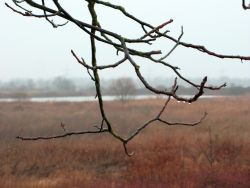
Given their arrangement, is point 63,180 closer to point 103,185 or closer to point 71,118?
point 103,185

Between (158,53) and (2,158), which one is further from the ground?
(158,53)

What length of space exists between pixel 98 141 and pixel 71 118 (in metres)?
9.06

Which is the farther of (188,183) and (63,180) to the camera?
(63,180)

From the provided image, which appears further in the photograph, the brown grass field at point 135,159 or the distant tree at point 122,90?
the distant tree at point 122,90

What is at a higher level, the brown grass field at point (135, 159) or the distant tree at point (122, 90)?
the distant tree at point (122, 90)

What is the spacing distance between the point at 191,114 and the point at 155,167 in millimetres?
14934

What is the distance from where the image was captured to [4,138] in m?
20.7

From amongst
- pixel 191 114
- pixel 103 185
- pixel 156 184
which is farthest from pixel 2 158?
pixel 191 114

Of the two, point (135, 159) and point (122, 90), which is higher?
point (122, 90)

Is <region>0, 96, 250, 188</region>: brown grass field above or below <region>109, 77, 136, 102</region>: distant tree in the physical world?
below

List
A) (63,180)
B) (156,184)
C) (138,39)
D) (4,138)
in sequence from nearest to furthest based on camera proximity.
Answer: (138,39)
(156,184)
(63,180)
(4,138)

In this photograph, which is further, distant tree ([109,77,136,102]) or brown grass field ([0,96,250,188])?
distant tree ([109,77,136,102])

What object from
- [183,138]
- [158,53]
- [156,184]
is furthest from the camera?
[183,138]

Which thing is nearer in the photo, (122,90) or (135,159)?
(135,159)
